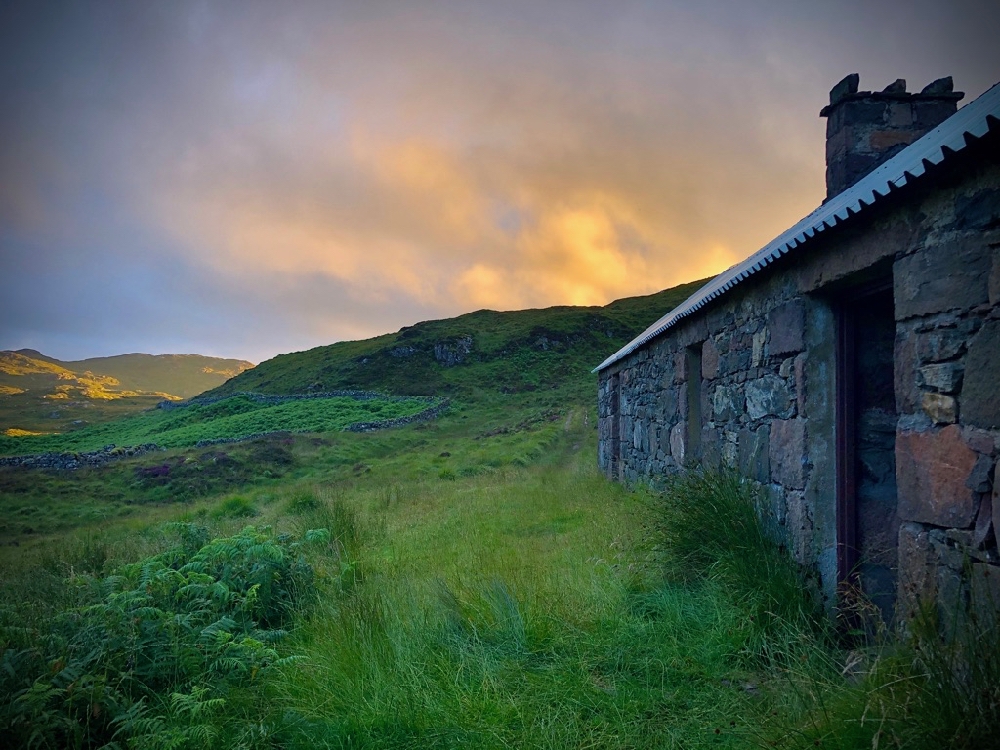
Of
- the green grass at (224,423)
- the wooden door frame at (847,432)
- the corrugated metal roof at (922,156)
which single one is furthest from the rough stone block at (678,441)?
the green grass at (224,423)

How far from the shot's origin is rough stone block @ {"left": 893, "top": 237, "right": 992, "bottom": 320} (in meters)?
2.72

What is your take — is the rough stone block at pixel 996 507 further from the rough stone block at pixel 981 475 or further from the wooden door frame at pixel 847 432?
the wooden door frame at pixel 847 432

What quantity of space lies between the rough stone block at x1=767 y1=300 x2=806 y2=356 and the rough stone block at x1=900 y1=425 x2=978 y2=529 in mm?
1306

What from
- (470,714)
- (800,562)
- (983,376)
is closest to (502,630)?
(470,714)

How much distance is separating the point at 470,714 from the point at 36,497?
1967 centimetres

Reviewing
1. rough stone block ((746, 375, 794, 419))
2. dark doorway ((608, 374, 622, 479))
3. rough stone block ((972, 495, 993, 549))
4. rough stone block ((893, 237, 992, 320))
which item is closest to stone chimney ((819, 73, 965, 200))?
rough stone block ((746, 375, 794, 419))

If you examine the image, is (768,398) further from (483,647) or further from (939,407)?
(483,647)

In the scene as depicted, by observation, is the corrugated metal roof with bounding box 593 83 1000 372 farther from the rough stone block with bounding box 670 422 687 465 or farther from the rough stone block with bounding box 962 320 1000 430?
the rough stone block with bounding box 670 422 687 465

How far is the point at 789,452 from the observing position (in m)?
4.41

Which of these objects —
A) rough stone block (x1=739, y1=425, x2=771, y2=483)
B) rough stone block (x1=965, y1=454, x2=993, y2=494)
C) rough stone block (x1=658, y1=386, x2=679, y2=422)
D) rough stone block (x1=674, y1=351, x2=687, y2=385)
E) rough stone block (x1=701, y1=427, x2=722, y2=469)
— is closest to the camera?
rough stone block (x1=965, y1=454, x2=993, y2=494)

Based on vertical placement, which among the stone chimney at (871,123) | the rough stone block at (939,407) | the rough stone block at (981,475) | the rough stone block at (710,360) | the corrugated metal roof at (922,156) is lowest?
the rough stone block at (981,475)

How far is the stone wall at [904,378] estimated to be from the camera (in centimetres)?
267

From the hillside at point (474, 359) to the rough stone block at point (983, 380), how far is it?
33.0 meters

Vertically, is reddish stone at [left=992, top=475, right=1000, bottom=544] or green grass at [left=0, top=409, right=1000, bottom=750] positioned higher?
reddish stone at [left=992, top=475, right=1000, bottom=544]
